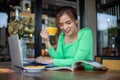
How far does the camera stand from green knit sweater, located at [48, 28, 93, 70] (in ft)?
5.28

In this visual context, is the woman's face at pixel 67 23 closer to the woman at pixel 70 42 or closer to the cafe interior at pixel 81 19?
the woman at pixel 70 42

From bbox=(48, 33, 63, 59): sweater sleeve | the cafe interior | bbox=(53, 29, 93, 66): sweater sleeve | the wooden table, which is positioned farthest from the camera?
the cafe interior

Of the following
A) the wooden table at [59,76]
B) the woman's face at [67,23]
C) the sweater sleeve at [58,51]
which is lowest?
the wooden table at [59,76]

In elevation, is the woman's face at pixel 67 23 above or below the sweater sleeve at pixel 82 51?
above

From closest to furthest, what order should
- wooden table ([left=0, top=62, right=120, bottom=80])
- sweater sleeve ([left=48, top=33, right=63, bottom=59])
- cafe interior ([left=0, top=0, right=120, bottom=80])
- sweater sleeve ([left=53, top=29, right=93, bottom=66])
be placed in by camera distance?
wooden table ([left=0, top=62, right=120, bottom=80])
sweater sleeve ([left=53, top=29, right=93, bottom=66])
sweater sleeve ([left=48, top=33, right=63, bottom=59])
cafe interior ([left=0, top=0, right=120, bottom=80])

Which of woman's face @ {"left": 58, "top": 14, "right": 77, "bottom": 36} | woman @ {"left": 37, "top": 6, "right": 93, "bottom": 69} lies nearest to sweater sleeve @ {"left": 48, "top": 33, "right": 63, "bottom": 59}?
woman @ {"left": 37, "top": 6, "right": 93, "bottom": 69}

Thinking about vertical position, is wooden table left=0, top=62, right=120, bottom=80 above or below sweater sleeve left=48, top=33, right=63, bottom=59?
below

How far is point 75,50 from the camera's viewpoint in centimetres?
177

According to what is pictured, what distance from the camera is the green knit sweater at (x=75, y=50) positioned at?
1609mm

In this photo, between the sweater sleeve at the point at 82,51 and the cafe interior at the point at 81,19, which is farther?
the cafe interior at the point at 81,19

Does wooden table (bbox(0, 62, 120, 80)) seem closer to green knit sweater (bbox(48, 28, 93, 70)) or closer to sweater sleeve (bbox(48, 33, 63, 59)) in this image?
green knit sweater (bbox(48, 28, 93, 70))

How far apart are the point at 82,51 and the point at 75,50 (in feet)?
0.40

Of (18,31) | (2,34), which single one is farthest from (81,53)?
(2,34)

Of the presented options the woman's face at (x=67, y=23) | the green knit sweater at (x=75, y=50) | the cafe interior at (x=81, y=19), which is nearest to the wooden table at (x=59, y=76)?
the green knit sweater at (x=75, y=50)
